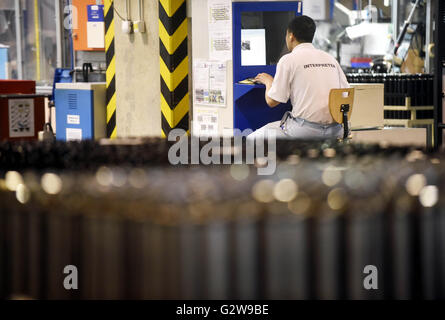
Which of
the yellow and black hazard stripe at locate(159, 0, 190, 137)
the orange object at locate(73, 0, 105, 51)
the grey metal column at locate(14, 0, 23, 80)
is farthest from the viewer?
the grey metal column at locate(14, 0, 23, 80)

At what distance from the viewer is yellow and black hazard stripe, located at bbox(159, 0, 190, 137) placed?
19.1 feet

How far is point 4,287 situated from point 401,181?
60cm

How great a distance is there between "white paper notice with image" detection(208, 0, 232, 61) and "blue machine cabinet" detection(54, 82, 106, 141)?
1278 millimetres

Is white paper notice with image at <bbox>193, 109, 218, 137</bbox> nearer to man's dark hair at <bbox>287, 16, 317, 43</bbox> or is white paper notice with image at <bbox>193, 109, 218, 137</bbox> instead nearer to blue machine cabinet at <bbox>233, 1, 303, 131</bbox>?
blue machine cabinet at <bbox>233, 1, 303, 131</bbox>

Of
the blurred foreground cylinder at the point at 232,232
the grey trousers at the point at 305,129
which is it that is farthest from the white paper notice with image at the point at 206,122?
the blurred foreground cylinder at the point at 232,232

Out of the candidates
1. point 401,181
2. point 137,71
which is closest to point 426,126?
point 137,71

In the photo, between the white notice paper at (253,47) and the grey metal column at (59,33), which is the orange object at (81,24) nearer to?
the grey metal column at (59,33)

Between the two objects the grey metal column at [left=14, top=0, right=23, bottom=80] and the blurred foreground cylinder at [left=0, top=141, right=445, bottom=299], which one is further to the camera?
the grey metal column at [left=14, top=0, right=23, bottom=80]

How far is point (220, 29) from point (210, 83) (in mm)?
407

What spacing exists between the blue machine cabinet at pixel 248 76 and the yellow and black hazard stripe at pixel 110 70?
4.57 feet

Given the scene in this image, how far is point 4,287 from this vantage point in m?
1.14

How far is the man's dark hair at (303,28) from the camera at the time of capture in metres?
4.96

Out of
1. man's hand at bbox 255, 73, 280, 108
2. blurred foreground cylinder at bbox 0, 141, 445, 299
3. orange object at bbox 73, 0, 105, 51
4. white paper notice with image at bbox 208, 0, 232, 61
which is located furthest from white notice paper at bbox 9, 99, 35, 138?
blurred foreground cylinder at bbox 0, 141, 445, 299
